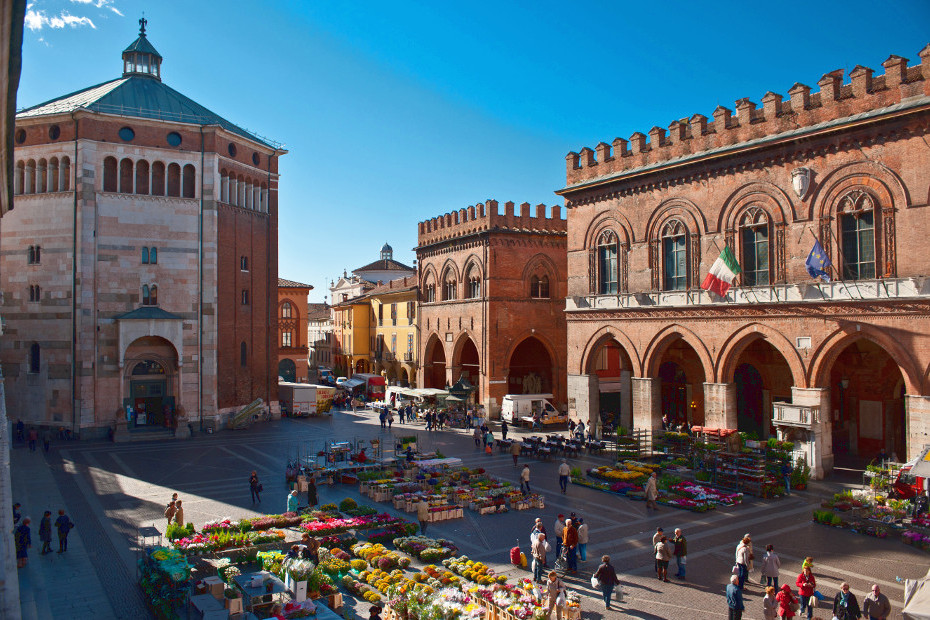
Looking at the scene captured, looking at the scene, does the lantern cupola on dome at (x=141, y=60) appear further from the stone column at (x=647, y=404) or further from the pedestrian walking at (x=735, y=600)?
the pedestrian walking at (x=735, y=600)

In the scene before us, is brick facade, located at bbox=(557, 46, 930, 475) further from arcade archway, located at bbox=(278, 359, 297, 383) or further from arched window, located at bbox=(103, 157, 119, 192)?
arcade archway, located at bbox=(278, 359, 297, 383)

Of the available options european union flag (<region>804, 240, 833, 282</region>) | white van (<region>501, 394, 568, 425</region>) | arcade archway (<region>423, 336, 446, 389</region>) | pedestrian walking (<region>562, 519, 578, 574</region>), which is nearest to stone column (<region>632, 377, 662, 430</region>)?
white van (<region>501, 394, 568, 425</region>)

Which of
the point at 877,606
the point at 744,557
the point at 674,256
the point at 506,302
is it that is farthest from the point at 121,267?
the point at 877,606

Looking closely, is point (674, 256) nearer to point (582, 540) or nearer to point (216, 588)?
point (582, 540)

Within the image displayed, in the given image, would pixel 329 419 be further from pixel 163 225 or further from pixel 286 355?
pixel 286 355

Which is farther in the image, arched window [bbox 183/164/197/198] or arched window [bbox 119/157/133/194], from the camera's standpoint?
arched window [bbox 183/164/197/198]

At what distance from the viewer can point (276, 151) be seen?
148 feet

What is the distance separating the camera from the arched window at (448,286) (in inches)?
1957

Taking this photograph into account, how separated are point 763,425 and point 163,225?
33.6 m

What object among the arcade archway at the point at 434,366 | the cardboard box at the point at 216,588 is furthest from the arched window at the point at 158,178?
the cardboard box at the point at 216,588

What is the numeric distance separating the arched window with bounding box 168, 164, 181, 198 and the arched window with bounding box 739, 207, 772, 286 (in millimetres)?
30577

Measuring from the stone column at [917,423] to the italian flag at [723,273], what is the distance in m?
7.22

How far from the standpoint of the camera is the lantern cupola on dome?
44.2 m

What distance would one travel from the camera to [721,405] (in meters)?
28.5
